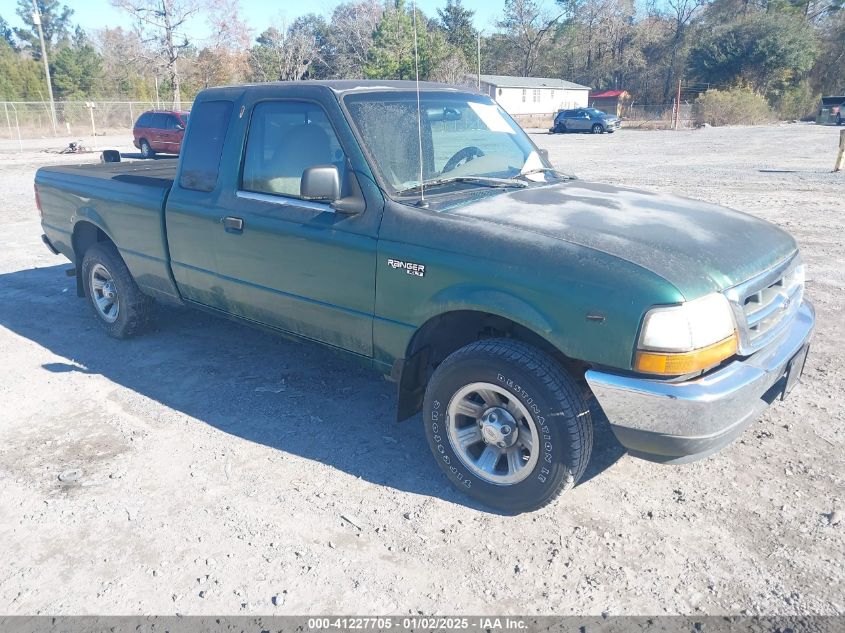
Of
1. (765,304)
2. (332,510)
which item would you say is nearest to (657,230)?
(765,304)

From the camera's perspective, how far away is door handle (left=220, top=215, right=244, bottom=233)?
4.13 m

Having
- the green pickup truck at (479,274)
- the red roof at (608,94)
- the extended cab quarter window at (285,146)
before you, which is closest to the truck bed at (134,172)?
the green pickup truck at (479,274)

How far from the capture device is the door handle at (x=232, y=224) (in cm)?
413

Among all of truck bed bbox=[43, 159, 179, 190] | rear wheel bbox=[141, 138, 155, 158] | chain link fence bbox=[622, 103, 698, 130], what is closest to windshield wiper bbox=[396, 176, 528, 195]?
truck bed bbox=[43, 159, 179, 190]

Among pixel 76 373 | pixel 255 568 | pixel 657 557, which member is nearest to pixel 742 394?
pixel 657 557

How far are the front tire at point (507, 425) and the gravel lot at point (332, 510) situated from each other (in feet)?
0.60

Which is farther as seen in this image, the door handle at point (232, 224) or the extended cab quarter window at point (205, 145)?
the extended cab quarter window at point (205, 145)

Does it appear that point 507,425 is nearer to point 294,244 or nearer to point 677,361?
point 677,361

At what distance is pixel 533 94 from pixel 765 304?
214 ft

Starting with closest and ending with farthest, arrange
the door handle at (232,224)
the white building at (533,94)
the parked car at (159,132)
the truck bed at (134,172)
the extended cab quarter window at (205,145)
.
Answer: the door handle at (232,224), the extended cab quarter window at (205,145), the truck bed at (134,172), the parked car at (159,132), the white building at (533,94)

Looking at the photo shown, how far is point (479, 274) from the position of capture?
309 cm

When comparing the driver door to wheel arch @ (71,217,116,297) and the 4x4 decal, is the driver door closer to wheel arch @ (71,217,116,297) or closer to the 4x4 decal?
the 4x4 decal

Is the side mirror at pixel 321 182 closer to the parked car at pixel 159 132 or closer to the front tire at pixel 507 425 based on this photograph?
the front tire at pixel 507 425

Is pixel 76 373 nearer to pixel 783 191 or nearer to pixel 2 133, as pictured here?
pixel 783 191
